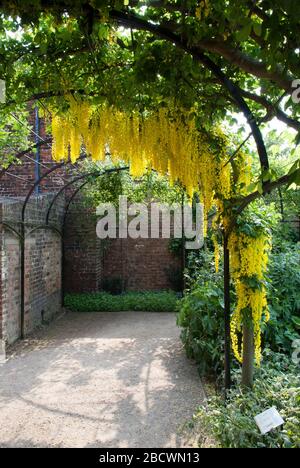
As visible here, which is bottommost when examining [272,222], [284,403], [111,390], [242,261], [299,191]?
[111,390]

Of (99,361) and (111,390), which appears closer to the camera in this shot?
(111,390)

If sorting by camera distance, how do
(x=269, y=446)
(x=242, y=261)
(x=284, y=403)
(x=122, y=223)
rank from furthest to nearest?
(x=122, y=223) → (x=242, y=261) → (x=284, y=403) → (x=269, y=446)

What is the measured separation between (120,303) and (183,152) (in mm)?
6591

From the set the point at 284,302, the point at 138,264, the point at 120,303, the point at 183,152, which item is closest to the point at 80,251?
the point at 138,264

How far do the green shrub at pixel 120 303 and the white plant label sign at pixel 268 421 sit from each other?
21.1 feet

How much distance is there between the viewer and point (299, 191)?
24.5 feet

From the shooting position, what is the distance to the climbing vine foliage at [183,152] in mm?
3088

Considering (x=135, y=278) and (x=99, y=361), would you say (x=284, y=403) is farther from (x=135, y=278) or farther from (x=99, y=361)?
(x=135, y=278)

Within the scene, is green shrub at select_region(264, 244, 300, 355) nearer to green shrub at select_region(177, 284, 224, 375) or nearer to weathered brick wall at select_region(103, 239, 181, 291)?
green shrub at select_region(177, 284, 224, 375)

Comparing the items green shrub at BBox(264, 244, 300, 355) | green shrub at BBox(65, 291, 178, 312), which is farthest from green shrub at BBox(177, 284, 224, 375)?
green shrub at BBox(65, 291, 178, 312)

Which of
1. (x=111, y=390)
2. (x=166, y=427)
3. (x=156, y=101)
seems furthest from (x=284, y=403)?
(x=156, y=101)

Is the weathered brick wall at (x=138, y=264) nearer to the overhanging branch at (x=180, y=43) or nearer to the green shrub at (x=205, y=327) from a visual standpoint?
the green shrub at (x=205, y=327)

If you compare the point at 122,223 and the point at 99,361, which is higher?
the point at 122,223

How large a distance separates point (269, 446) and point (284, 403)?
47 centimetres
